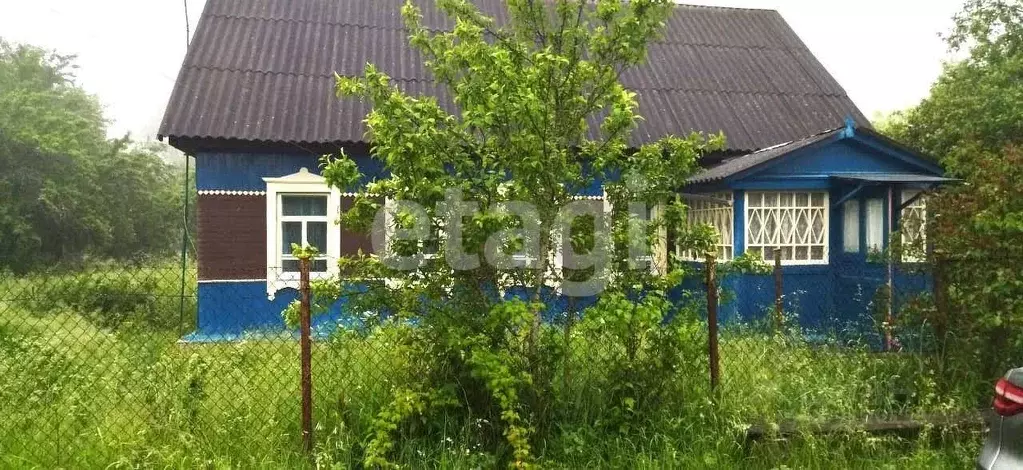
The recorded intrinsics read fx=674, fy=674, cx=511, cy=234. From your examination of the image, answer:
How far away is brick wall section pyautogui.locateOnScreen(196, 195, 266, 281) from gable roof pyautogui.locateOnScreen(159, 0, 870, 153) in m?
0.92

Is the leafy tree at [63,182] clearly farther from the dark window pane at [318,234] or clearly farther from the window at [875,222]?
the window at [875,222]

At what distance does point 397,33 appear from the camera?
11.7 m

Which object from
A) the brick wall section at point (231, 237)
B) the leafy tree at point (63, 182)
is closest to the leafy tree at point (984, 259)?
the brick wall section at point (231, 237)

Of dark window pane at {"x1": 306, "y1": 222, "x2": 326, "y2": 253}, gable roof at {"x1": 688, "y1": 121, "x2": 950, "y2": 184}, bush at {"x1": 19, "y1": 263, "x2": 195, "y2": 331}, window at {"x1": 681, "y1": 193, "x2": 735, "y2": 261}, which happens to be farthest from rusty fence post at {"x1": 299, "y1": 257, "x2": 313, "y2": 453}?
gable roof at {"x1": 688, "y1": 121, "x2": 950, "y2": 184}

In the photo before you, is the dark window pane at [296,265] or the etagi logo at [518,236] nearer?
the etagi logo at [518,236]

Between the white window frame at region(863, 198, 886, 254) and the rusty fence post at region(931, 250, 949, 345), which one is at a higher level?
the white window frame at region(863, 198, 886, 254)

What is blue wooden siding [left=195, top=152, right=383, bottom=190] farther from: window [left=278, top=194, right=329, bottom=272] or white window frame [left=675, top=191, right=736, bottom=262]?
white window frame [left=675, top=191, right=736, bottom=262]

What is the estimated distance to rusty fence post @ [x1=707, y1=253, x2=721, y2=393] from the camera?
4.39 metres

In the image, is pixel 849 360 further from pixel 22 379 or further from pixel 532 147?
pixel 22 379

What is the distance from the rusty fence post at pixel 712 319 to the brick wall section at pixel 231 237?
6484 millimetres

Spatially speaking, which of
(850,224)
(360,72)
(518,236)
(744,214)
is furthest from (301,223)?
(850,224)

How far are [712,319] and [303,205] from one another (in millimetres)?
6576

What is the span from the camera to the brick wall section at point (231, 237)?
8.99 metres

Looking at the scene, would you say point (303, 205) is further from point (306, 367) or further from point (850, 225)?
point (850, 225)
